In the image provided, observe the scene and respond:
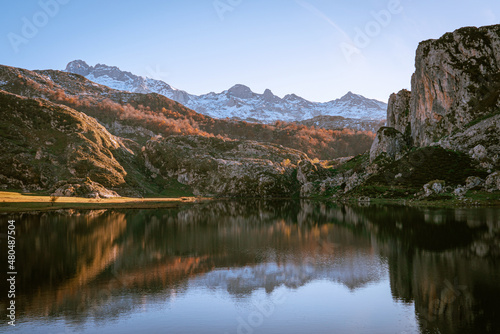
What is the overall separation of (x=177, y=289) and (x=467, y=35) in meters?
165

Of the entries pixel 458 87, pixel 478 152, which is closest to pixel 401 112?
pixel 458 87

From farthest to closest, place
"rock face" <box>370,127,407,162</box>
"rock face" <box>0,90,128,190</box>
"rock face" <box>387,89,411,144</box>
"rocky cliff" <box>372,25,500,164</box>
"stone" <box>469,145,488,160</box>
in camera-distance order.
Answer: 1. "rock face" <box>387,89,411,144</box>
2. "rock face" <box>370,127,407,162</box>
3. "rock face" <box>0,90,128,190</box>
4. "rocky cliff" <box>372,25,500,164</box>
5. "stone" <box>469,145,488,160</box>

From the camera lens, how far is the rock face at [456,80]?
440 feet

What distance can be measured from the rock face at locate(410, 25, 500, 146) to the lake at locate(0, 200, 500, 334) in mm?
96477

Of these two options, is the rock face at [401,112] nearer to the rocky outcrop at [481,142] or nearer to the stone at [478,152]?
the rocky outcrop at [481,142]

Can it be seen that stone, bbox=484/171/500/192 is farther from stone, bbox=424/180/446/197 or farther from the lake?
the lake

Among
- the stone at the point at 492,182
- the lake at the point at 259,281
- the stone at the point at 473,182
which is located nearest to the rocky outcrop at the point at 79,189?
the lake at the point at 259,281

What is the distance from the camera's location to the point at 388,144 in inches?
6314

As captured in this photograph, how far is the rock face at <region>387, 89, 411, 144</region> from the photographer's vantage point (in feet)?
587

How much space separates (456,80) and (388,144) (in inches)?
1482

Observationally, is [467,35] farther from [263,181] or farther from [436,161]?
[263,181]

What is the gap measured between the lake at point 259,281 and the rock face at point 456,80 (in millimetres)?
96477

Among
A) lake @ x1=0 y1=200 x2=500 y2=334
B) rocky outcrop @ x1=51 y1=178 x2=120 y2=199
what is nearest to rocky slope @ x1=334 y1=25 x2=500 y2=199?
lake @ x1=0 y1=200 x2=500 y2=334

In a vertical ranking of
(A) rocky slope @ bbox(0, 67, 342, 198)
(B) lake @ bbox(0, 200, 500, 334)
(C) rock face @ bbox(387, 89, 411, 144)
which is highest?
(C) rock face @ bbox(387, 89, 411, 144)
